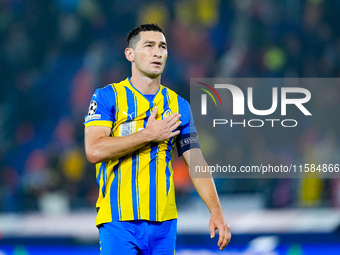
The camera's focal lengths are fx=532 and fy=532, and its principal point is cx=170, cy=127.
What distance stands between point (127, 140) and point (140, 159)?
190mm

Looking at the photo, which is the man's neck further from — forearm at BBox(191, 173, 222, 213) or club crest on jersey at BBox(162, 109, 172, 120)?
forearm at BBox(191, 173, 222, 213)

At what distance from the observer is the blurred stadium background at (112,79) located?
6.10 m

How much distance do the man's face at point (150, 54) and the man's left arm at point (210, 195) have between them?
0.50 m

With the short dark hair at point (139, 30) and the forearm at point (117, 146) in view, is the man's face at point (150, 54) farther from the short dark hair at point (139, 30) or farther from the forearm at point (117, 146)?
the forearm at point (117, 146)

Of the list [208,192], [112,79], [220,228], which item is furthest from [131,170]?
[112,79]

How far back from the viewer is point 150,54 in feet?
9.70

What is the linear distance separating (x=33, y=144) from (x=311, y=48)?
4.24 m

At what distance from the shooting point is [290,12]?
8141 millimetres

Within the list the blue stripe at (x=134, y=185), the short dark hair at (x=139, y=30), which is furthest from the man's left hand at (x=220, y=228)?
the short dark hair at (x=139, y=30)

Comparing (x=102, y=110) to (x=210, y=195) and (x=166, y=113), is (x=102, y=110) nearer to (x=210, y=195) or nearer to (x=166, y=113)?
(x=166, y=113)

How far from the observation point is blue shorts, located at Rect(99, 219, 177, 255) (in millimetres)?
2697

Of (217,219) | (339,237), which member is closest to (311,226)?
(339,237)

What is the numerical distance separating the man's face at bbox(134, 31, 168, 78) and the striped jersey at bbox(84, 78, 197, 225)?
0.50 feet

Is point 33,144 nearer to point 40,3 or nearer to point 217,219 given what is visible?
point 40,3
